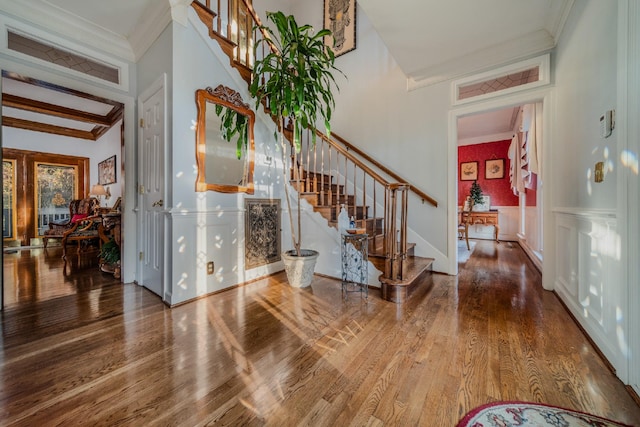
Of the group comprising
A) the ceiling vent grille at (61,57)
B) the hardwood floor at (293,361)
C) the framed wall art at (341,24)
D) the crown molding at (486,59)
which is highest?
the framed wall art at (341,24)

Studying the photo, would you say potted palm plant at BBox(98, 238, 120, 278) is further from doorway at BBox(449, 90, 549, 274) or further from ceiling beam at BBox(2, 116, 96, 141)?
ceiling beam at BBox(2, 116, 96, 141)

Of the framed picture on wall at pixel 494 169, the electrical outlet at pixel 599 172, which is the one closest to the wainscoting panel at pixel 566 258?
the electrical outlet at pixel 599 172

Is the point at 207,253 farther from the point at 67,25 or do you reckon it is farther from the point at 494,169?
the point at 494,169

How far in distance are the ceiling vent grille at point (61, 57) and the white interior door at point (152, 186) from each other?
0.40m

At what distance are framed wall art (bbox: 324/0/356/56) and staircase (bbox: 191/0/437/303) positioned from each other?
5.56 ft

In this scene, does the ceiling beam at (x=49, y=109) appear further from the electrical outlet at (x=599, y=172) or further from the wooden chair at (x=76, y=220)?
the electrical outlet at (x=599, y=172)

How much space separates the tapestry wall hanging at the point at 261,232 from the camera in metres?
3.04

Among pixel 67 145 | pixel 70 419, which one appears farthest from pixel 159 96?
pixel 67 145

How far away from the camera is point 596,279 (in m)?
1.69

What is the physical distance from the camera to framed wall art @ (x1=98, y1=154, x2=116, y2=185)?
5679mm

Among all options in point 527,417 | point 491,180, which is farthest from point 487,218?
point 527,417

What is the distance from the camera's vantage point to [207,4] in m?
2.69

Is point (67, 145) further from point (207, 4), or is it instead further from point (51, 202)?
point (207, 4)

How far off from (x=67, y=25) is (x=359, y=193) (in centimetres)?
379
